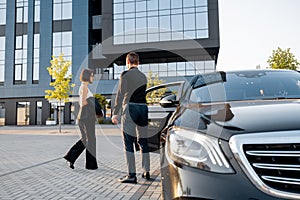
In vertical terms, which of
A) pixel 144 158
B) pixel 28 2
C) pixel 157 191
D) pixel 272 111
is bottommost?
pixel 157 191

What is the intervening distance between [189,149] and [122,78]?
2444 mm

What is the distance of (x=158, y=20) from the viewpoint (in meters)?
31.2

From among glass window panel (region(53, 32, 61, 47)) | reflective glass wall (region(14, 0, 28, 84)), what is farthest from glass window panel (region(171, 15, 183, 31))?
reflective glass wall (region(14, 0, 28, 84))

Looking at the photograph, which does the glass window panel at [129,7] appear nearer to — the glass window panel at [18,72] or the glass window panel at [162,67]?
the glass window panel at [162,67]

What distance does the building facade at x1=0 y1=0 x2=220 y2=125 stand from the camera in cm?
3000

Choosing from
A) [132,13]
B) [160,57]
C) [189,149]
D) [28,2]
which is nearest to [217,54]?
[160,57]

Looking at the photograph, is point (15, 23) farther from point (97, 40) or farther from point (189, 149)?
point (189, 149)

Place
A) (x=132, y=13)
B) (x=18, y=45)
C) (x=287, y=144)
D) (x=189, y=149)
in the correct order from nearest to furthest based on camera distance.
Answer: (x=287, y=144) < (x=189, y=149) < (x=132, y=13) < (x=18, y=45)

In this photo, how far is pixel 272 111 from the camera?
6.91 ft

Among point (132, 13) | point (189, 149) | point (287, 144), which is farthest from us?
point (132, 13)

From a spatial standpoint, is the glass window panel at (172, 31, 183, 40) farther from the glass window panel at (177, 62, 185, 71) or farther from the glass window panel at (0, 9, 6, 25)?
the glass window panel at (0, 9, 6, 25)

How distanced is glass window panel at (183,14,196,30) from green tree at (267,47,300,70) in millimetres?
12749

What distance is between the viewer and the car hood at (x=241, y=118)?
5.87 feet

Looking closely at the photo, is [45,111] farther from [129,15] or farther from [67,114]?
[129,15]
